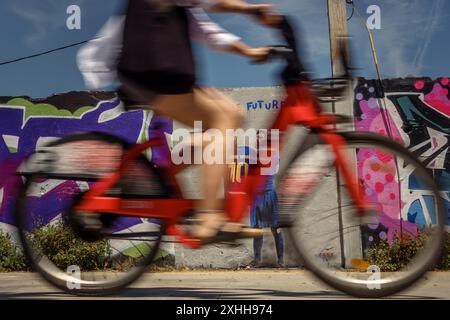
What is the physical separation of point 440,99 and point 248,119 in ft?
9.86

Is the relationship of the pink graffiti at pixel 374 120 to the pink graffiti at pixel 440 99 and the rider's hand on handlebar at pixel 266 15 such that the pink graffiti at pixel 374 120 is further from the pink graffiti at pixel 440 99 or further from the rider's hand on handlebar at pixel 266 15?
the rider's hand on handlebar at pixel 266 15

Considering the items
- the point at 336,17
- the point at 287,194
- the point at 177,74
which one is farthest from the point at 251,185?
the point at 336,17

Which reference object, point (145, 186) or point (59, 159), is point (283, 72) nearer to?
point (145, 186)

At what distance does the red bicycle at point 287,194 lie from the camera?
2.65 meters

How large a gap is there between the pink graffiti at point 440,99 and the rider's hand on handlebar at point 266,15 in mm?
6143

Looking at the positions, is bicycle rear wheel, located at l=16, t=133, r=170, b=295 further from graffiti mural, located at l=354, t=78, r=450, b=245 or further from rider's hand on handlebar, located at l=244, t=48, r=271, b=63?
graffiti mural, located at l=354, t=78, r=450, b=245

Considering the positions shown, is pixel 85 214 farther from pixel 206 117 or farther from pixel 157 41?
pixel 157 41

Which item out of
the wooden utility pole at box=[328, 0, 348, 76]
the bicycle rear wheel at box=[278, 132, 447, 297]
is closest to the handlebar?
the bicycle rear wheel at box=[278, 132, 447, 297]

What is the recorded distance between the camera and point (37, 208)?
3.08 meters

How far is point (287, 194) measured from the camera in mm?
2688

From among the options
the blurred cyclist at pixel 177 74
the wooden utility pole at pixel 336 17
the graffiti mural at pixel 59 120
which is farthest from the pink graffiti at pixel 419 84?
→ the blurred cyclist at pixel 177 74
